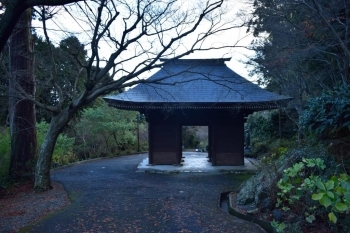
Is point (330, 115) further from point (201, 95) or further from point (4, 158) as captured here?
point (4, 158)

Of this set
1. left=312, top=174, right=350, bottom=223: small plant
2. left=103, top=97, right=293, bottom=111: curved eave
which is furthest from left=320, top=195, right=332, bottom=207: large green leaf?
left=103, top=97, right=293, bottom=111: curved eave

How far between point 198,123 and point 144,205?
664 centimetres

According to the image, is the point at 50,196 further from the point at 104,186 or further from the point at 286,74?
the point at 286,74

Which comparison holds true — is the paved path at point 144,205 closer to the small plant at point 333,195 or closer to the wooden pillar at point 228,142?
Answer: the wooden pillar at point 228,142

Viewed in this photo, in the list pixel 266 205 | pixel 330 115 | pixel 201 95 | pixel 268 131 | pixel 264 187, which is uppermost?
pixel 201 95

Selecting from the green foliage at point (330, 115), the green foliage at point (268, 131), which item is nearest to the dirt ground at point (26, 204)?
the green foliage at point (330, 115)

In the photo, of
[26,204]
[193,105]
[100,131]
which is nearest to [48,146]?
[26,204]

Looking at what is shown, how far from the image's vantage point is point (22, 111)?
8.92m

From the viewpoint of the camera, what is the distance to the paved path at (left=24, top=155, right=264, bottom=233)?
497cm

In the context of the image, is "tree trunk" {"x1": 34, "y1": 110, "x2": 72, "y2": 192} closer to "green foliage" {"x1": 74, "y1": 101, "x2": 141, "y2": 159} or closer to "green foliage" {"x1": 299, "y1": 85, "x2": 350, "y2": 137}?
"green foliage" {"x1": 299, "y1": 85, "x2": 350, "y2": 137}

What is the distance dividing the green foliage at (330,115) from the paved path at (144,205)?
8.44 feet

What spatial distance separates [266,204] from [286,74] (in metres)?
7.92

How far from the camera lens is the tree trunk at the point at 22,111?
8.60m

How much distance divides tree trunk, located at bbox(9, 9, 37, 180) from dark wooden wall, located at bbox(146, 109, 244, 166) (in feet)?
15.3
